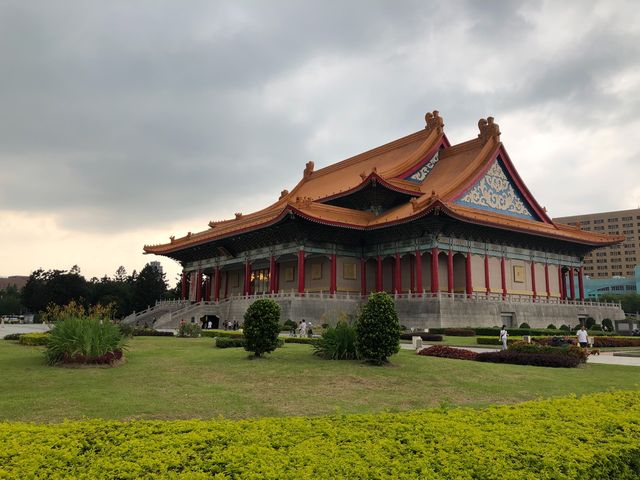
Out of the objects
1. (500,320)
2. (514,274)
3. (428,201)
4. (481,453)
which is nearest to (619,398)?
(481,453)

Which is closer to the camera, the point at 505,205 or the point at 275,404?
the point at 275,404

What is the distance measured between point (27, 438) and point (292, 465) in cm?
238

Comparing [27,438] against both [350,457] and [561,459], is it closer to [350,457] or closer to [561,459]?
[350,457]

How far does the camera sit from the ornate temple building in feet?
118

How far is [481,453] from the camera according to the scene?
458 centimetres

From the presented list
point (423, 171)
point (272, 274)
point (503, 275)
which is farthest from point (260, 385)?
point (423, 171)

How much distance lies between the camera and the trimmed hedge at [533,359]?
15.8 m

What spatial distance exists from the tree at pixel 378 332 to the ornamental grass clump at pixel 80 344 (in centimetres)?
662

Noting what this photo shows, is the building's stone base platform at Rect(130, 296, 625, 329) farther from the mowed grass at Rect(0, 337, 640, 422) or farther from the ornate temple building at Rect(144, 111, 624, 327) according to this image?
the mowed grass at Rect(0, 337, 640, 422)

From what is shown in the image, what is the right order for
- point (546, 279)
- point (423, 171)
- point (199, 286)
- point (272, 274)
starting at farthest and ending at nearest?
point (199, 286) < point (423, 171) < point (546, 279) < point (272, 274)

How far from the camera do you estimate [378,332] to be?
1405 centimetres

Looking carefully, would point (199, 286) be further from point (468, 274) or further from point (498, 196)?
point (498, 196)

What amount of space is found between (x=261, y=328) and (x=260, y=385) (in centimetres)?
407

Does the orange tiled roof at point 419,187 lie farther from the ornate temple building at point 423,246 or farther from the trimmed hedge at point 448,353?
the trimmed hedge at point 448,353
